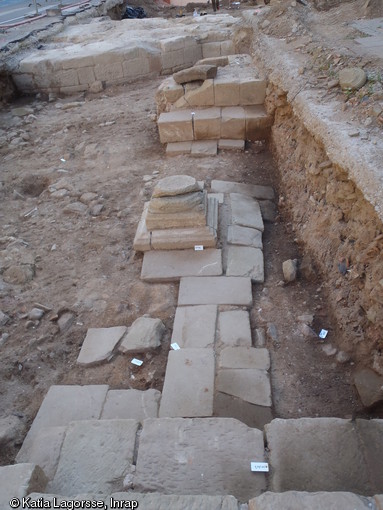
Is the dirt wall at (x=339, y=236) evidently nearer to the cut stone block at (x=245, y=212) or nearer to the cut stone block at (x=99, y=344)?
the cut stone block at (x=245, y=212)

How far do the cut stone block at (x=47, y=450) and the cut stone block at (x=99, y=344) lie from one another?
0.84m

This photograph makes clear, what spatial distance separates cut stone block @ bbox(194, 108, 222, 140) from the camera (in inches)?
259

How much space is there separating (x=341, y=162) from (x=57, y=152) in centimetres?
511

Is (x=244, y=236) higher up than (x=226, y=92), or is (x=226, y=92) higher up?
(x=226, y=92)

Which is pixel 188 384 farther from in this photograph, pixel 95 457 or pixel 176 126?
pixel 176 126

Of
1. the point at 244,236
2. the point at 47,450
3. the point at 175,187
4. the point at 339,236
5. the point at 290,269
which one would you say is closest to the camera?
the point at 47,450

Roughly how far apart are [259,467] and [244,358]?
4.16 ft

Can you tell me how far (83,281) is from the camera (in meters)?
4.66

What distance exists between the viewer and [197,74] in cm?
671

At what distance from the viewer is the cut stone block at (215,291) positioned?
13.7 feet

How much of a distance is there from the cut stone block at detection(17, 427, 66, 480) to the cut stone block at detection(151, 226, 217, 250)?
7.61 ft

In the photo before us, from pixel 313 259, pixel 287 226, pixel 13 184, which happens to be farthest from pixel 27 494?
pixel 13 184

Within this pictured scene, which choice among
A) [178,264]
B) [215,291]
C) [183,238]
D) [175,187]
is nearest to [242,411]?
[215,291]

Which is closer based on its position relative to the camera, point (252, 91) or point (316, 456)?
point (316, 456)
